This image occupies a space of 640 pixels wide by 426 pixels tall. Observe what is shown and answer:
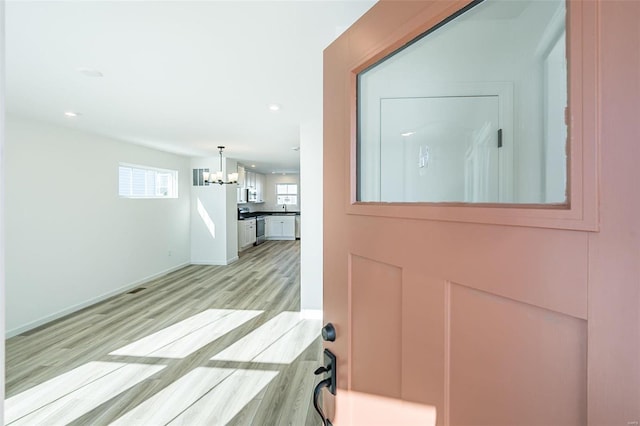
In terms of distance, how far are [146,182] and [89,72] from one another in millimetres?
3640

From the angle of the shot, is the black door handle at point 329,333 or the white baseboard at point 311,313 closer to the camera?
the black door handle at point 329,333

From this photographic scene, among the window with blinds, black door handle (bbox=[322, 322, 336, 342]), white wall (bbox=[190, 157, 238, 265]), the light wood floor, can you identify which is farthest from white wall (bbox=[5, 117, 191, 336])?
black door handle (bbox=[322, 322, 336, 342])

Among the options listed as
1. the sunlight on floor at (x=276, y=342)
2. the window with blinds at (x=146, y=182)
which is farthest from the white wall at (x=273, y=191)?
the sunlight on floor at (x=276, y=342)

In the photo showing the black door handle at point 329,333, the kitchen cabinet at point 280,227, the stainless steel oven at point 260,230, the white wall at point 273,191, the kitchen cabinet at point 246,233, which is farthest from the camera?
the white wall at point 273,191

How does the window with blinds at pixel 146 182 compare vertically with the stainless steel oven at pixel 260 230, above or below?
above

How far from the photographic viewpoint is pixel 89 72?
7.17ft

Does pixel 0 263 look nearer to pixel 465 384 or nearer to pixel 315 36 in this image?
pixel 465 384

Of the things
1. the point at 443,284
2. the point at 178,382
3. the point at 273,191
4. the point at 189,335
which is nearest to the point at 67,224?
the point at 189,335

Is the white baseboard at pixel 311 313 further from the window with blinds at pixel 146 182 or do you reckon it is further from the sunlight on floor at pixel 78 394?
the window with blinds at pixel 146 182

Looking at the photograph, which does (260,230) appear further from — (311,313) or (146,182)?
(311,313)

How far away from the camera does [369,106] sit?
0.87m

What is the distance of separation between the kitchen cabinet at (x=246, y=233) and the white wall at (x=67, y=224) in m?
2.95

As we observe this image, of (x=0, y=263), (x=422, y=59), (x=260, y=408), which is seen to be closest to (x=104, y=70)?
(x=0, y=263)

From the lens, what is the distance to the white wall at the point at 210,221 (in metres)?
6.61
